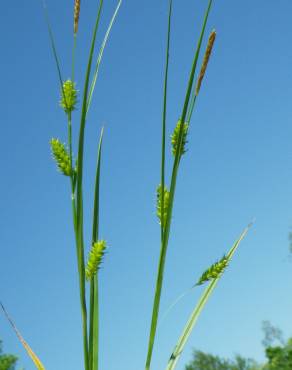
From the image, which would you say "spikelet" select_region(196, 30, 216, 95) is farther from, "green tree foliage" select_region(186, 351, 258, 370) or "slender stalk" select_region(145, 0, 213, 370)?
"green tree foliage" select_region(186, 351, 258, 370)

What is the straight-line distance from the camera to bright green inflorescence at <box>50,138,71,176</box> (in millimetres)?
1208

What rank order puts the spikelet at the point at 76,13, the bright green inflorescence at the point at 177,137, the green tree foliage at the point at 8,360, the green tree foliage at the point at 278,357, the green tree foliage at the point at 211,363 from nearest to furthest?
the bright green inflorescence at the point at 177,137 → the spikelet at the point at 76,13 → the green tree foliage at the point at 278,357 → the green tree foliage at the point at 8,360 → the green tree foliage at the point at 211,363

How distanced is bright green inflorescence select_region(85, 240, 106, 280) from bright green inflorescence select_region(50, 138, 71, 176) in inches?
7.3

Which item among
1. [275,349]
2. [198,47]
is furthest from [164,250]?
[275,349]

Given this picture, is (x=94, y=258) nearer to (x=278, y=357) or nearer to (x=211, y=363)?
(x=278, y=357)

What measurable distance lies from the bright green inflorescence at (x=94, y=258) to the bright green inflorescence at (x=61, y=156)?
0.19m

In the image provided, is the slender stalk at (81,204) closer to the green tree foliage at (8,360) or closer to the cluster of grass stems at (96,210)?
the cluster of grass stems at (96,210)

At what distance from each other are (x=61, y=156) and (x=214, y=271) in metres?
0.44

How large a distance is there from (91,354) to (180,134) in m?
0.49

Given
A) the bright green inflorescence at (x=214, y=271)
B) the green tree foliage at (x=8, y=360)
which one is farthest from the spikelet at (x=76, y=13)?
the green tree foliage at (x=8, y=360)

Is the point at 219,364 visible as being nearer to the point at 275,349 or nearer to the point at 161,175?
the point at 275,349

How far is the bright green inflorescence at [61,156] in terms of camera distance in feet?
3.96

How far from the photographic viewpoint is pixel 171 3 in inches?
47.3

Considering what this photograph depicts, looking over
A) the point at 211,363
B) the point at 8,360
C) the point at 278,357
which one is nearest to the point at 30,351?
the point at 278,357
